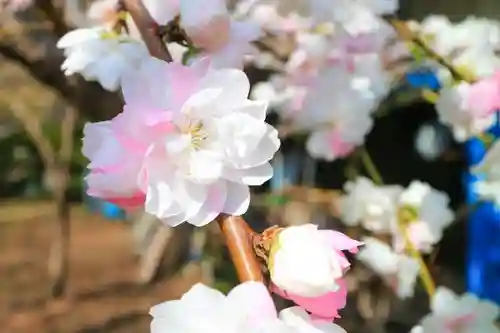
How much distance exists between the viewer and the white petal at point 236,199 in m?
0.45

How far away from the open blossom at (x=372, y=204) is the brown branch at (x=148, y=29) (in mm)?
661

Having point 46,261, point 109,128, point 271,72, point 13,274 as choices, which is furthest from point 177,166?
point 46,261

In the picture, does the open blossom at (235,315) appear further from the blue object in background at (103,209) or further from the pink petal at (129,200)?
the blue object in background at (103,209)

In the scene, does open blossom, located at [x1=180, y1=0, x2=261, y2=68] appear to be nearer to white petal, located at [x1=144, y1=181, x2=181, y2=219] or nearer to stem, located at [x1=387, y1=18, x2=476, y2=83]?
white petal, located at [x1=144, y1=181, x2=181, y2=219]

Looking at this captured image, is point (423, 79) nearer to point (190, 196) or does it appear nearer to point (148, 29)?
point (148, 29)

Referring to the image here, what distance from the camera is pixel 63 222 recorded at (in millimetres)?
2959

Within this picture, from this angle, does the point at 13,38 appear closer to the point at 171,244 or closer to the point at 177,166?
the point at 177,166

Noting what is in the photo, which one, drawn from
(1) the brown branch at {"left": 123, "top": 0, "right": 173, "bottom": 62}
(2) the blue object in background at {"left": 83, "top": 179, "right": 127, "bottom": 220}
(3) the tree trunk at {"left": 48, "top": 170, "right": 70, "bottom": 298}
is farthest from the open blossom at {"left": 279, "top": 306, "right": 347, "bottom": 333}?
(2) the blue object in background at {"left": 83, "top": 179, "right": 127, "bottom": 220}

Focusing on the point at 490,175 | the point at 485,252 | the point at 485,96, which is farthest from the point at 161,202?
the point at 485,252

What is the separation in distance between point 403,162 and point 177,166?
5.95 feet

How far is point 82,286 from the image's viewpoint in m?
3.52

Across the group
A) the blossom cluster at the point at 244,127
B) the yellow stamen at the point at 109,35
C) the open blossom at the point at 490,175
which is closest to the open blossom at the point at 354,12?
the blossom cluster at the point at 244,127

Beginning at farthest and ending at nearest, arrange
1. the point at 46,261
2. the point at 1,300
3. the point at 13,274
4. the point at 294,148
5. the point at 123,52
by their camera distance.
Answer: the point at 46,261 < the point at 13,274 < the point at 1,300 < the point at 294,148 < the point at 123,52

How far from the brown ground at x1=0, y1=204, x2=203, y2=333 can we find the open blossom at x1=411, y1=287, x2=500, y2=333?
4.89 ft
